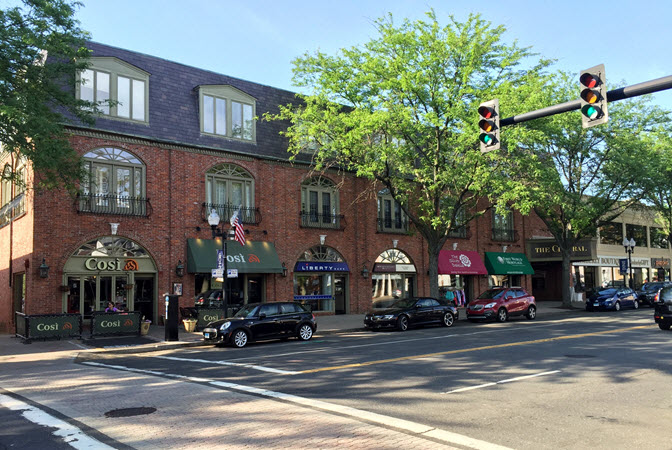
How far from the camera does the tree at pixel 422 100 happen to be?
2212 centimetres

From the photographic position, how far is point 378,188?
102 ft

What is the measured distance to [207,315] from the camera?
21.5 m

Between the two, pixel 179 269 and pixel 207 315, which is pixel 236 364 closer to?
pixel 207 315

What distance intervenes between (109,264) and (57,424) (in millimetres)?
15658

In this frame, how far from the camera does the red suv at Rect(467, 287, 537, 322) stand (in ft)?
81.3

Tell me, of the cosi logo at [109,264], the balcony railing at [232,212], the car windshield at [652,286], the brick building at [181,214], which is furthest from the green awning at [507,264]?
the cosi logo at [109,264]

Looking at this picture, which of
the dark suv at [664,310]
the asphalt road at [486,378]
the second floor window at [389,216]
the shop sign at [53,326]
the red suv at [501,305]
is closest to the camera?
the asphalt road at [486,378]

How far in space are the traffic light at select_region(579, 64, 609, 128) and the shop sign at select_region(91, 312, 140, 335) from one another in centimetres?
1644

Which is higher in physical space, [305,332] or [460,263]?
[460,263]

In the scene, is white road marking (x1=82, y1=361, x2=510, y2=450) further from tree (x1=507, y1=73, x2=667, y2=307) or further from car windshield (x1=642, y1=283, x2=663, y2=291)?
car windshield (x1=642, y1=283, x2=663, y2=291)

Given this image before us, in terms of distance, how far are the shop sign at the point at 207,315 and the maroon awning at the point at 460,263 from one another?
1557cm

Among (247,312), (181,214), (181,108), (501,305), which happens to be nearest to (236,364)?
(247,312)

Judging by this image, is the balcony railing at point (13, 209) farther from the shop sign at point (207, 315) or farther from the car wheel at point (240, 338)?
the car wheel at point (240, 338)

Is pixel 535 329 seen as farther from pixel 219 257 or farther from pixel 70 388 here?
pixel 70 388
